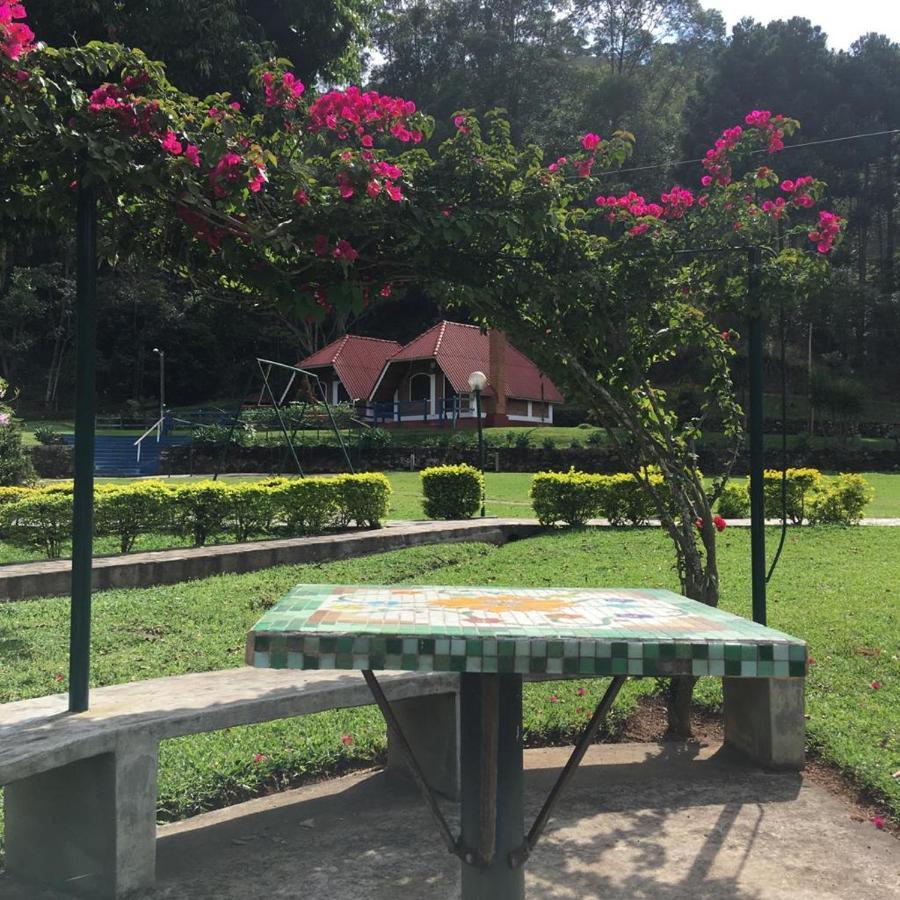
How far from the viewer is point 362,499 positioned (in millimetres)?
11352

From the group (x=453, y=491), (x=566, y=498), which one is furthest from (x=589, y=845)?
(x=453, y=491)

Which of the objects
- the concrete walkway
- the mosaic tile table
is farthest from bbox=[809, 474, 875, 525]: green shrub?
Answer: the mosaic tile table

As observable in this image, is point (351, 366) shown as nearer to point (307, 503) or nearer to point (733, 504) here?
point (733, 504)

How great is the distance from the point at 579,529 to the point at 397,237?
8.49 m

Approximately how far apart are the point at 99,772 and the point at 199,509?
732 centimetres

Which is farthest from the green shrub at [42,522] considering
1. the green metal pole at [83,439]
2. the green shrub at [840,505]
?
the green shrub at [840,505]

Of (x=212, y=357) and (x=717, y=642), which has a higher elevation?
(x=212, y=357)

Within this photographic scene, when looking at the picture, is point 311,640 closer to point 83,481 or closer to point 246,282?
point 83,481

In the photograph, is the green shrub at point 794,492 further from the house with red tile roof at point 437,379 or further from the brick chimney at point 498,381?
the brick chimney at point 498,381

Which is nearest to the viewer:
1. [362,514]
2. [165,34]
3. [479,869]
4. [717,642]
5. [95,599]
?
[717,642]

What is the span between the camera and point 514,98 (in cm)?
4556

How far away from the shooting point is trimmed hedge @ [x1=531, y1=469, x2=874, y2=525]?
12.1 m

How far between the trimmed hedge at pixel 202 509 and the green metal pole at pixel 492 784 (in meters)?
7.60

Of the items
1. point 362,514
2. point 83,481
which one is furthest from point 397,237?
point 362,514
